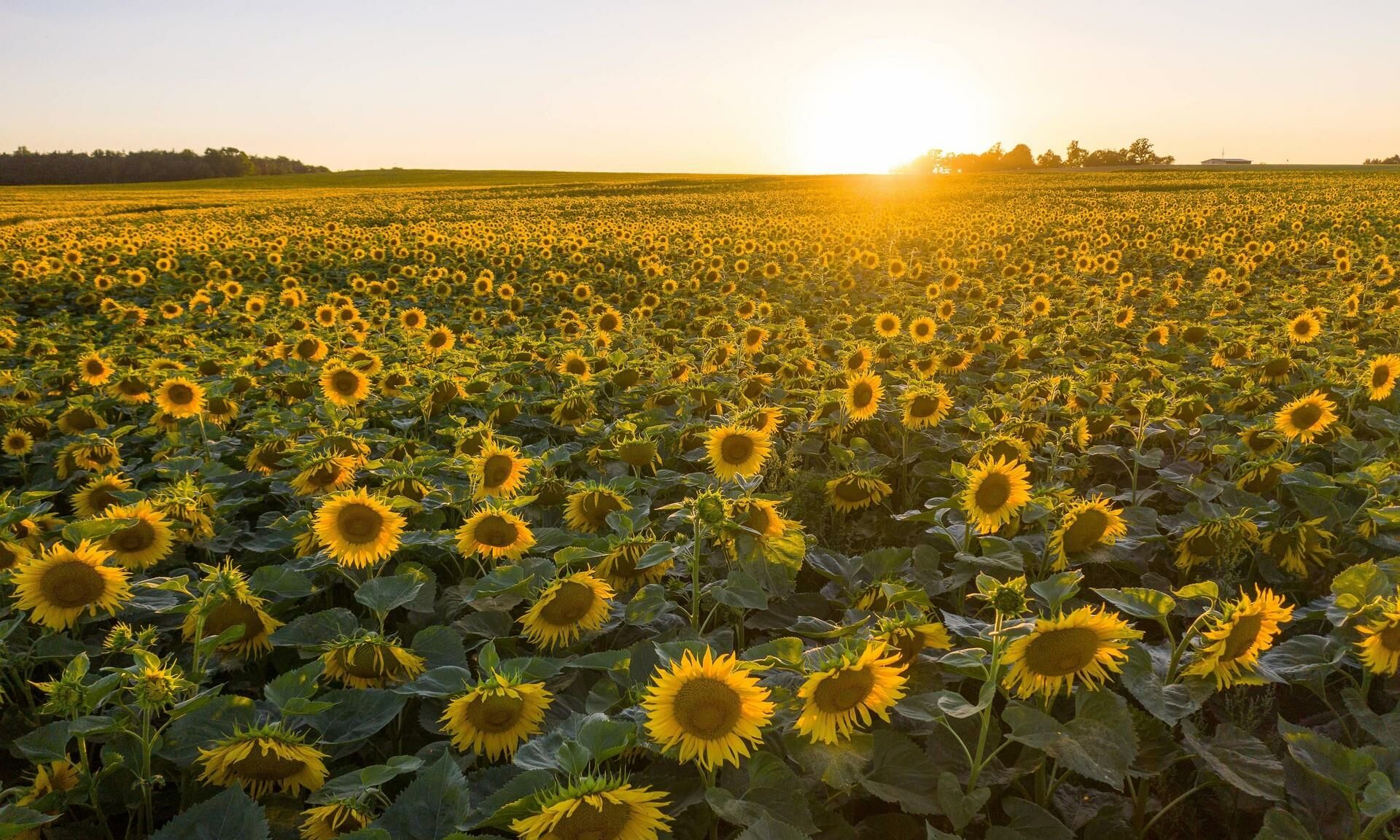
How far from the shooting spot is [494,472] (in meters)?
3.50

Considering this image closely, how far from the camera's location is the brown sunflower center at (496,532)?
9.66 ft

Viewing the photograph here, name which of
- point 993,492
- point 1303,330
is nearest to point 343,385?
point 993,492

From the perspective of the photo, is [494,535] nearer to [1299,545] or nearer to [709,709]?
[709,709]

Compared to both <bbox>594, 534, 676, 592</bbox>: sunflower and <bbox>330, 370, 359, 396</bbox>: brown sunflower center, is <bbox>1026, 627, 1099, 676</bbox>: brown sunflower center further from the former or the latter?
<bbox>330, 370, 359, 396</bbox>: brown sunflower center

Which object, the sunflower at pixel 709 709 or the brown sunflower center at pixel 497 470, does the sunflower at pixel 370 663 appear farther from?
the brown sunflower center at pixel 497 470

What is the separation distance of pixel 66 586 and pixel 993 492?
331 cm

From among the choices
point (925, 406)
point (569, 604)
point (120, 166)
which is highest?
point (120, 166)

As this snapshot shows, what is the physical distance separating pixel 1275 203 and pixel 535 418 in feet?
88.5

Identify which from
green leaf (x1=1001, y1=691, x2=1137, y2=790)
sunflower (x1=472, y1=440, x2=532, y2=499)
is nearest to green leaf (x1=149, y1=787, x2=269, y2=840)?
green leaf (x1=1001, y1=691, x2=1137, y2=790)

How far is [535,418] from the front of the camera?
5.48 metres

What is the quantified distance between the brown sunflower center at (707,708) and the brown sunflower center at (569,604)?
2.59 feet

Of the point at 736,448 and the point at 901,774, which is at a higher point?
the point at 736,448

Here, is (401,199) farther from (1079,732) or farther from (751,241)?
(1079,732)

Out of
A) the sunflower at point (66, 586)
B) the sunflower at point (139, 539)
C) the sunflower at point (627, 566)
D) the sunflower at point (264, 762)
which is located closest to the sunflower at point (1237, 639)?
the sunflower at point (627, 566)
